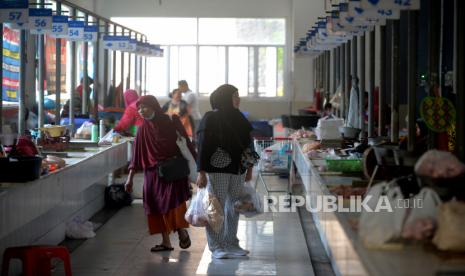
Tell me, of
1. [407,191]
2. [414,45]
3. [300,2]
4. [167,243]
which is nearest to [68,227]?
[167,243]

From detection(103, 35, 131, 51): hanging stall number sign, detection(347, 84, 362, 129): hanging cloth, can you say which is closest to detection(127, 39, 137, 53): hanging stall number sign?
detection(103, 35, 131, 51): hanging stall number sign

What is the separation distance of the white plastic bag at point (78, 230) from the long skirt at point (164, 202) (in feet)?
3.99

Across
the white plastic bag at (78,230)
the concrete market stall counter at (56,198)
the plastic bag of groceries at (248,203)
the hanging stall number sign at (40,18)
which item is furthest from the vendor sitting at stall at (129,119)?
the plastic bag of groceries at (248,203)

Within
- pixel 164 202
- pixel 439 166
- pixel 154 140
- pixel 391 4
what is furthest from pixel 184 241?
pixel 439 166

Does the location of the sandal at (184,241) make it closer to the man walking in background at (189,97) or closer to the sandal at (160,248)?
the sandal at (160,248)

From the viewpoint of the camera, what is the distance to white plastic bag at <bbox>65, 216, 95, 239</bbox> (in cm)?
995

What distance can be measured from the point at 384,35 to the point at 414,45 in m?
2.11

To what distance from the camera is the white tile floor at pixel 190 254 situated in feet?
27.2

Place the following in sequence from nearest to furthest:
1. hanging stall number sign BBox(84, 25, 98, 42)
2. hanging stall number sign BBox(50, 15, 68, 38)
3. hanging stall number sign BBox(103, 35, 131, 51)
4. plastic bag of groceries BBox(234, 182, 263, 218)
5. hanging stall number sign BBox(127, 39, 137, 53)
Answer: plastic bag of groceries BBox(234, 182, 263, 218) → hanging stall number sign BBox(50, 15, 68, 38) → hanging stall number sign BBox(84, 25, 98, 42) → hanging stall number sign BBox(103, 35, 131, 51) → hanging stall number sign BBox(127, 39, 137, 53)

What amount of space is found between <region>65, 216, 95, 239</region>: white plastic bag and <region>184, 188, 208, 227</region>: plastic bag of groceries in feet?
5.87

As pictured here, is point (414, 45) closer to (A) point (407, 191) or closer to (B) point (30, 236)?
(A) point (407, 191)

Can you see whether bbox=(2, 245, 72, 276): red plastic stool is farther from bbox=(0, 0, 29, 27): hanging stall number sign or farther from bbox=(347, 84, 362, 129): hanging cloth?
bbox=(347, 84, 362, 129): hanging cloth

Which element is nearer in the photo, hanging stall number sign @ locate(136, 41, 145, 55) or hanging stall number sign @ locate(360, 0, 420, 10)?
hanging stall number sign @ locate(360, 0, 420, 10)

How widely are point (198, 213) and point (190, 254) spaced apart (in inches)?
27.8
